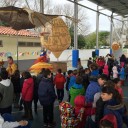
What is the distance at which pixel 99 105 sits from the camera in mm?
3684

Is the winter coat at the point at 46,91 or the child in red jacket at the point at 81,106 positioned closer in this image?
the child in red jacket at the point at 81,106

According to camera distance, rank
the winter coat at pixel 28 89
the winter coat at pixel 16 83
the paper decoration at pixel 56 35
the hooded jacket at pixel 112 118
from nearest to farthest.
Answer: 1. the hooded jacket at pixel 112 118
2. the winter coat at pixel 28 89
3. the winter coat at pixel 16 83
4. the paper decoration at pixel 56 35

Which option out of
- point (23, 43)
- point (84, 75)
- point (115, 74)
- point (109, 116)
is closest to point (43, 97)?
point (84, 75)

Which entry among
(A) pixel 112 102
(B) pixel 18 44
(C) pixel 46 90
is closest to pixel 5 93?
(C) pixel 46 90

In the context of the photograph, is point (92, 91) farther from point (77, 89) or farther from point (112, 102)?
point (112, 102)

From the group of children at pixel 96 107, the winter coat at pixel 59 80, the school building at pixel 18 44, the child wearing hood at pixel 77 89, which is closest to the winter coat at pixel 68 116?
the group of children at pixel 96 107

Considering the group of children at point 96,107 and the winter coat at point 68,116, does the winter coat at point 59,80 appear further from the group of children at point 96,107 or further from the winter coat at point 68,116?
the winter coat at point 68,116

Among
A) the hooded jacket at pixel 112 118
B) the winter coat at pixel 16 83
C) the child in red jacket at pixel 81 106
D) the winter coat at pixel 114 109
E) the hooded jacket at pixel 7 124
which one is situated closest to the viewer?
the hooded jacket at pixel 7 124

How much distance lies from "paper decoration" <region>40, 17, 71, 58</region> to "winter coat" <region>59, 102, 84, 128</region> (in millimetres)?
2512

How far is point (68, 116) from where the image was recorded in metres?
4.54

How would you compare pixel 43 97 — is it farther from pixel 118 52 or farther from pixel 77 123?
pixel 118 52

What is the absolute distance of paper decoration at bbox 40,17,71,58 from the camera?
21.7 feet

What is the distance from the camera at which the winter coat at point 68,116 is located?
14.8ft

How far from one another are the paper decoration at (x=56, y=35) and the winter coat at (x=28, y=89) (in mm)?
1385
